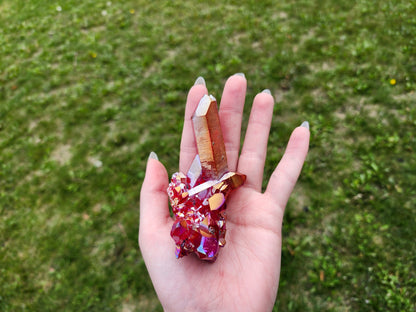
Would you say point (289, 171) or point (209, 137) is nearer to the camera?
point (209, 137)

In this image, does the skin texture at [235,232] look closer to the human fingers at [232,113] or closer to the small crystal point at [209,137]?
the human fingers at [232,113]

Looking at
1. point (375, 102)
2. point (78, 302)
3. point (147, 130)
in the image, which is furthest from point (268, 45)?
point (78, 302)

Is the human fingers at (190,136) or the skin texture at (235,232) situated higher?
the human fingers at (190,136)

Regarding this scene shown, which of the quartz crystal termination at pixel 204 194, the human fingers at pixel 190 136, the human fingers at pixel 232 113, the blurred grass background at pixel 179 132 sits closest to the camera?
the quartz crystal termination at pixel 204 194

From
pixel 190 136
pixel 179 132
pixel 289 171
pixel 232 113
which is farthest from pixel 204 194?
pixel 179 132

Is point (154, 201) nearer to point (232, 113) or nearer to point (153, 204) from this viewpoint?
point (153, 204)

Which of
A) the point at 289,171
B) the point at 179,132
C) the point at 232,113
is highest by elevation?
the point at 232,113

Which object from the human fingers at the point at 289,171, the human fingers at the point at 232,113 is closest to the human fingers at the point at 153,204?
the human fingers at the point at 232,113
